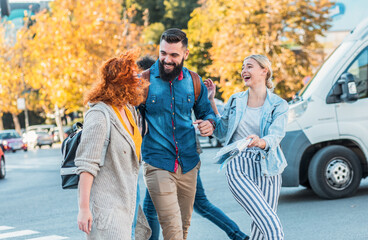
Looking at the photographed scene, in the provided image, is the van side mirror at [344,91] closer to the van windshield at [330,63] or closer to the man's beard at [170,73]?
the van windshield at [330,63]

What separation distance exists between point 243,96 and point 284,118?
386mm

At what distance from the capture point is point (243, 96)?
4.93 meters

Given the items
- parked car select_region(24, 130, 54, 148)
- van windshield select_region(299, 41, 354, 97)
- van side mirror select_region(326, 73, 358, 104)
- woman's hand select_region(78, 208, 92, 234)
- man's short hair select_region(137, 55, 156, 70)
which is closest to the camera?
woman's hand select_region(78, 208, 92, 234)

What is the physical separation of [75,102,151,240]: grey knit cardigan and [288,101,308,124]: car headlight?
533cm

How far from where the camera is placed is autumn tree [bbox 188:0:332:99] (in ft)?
101

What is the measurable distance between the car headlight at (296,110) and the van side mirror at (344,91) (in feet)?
1.12

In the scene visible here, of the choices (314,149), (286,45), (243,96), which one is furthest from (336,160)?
(286,45)

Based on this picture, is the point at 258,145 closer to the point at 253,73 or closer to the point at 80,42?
the point at 253,73

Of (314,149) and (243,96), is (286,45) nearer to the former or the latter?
(314,149)

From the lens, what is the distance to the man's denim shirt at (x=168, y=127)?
475 cm

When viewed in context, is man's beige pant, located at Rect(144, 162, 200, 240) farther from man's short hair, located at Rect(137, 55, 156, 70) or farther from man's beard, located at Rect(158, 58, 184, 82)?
man's short hair, located at Rect(137, 55, 156, 70)

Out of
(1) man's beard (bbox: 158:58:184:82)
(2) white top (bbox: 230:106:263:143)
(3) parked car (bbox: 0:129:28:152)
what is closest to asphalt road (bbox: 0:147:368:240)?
(2) white top (bbox: 230:106:263:143)

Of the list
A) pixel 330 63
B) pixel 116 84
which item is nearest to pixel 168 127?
pixel 116 84

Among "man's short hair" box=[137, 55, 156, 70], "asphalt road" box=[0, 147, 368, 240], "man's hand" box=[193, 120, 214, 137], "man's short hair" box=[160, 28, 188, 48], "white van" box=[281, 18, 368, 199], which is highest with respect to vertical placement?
"man's short hair" box=[160, 28, 188, 48]
